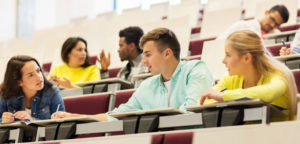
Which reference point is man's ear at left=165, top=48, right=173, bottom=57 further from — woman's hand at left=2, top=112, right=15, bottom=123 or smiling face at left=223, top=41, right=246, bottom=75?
woman's hand at left=2, top=112, right=15, bottom=123

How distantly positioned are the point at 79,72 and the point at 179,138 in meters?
0.77

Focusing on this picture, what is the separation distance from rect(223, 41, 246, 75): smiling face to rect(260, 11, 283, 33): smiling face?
73cm

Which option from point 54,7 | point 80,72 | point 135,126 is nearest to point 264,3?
point 80,72

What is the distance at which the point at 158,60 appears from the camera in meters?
0.73

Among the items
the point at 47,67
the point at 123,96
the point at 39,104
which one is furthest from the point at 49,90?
the point at 47,67

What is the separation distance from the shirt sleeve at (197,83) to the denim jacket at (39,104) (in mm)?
284

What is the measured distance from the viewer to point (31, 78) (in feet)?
2.80

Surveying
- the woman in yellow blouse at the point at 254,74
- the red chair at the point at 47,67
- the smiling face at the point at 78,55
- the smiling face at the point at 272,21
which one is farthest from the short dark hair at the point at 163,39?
the red chair at the point at 47,67

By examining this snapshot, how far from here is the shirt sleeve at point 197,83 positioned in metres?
0.66

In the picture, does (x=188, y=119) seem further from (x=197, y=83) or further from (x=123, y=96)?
(x=123, y=96)

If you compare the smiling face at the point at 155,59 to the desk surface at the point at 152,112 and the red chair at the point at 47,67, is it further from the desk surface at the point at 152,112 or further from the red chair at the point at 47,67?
the red chair at the point at 47,67

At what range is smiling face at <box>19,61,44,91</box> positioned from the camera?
849 millimetres

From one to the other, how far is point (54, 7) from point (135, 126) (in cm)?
195

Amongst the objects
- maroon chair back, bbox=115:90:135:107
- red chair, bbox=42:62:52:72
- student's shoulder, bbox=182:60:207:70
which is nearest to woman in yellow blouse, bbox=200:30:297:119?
student's shoulder, bbox=182:60:207:70
